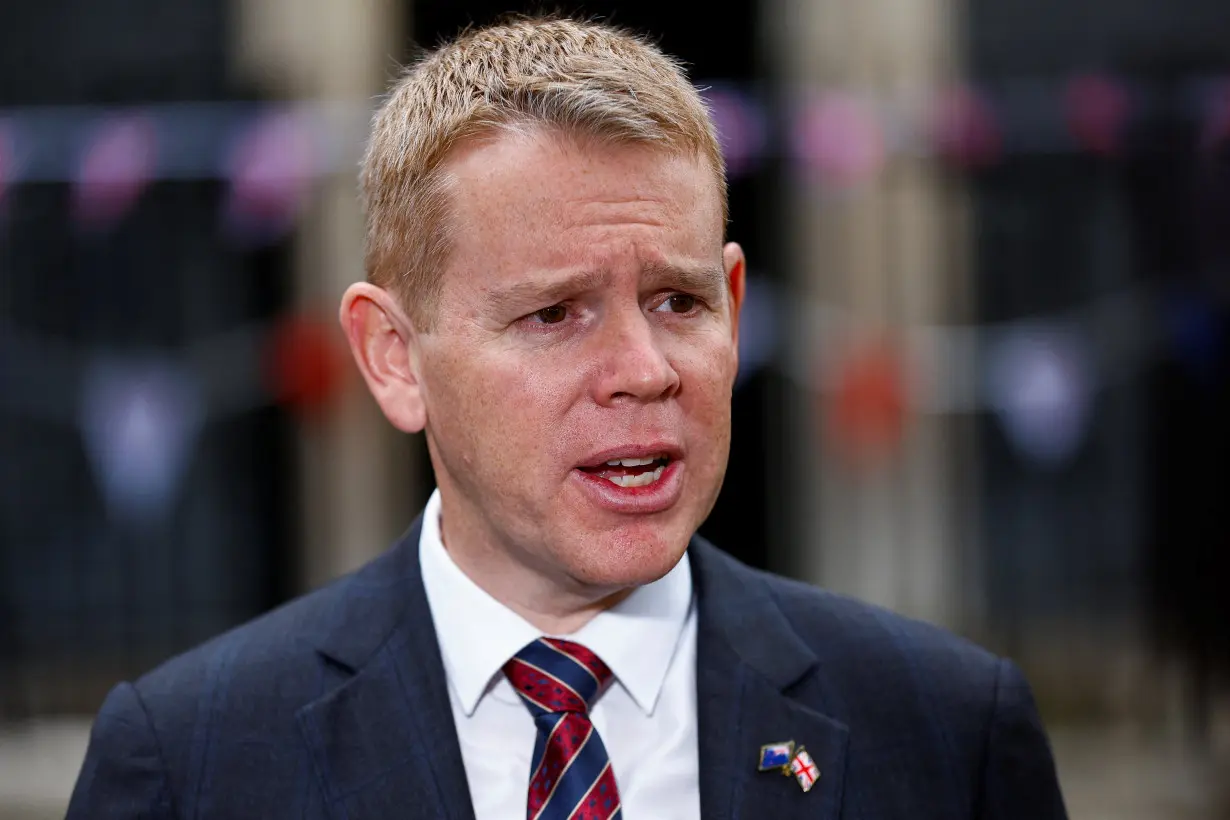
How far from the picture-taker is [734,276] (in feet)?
8.68

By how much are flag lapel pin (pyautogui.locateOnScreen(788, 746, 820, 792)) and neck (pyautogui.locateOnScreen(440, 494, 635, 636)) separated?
354 millimetres

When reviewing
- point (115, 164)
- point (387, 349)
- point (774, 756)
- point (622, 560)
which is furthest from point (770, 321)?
point (622, 560)

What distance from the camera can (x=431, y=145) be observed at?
241 cm

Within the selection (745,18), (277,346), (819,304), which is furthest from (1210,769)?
(277,346)

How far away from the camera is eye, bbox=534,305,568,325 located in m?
2.34

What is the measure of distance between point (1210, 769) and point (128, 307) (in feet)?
18.0

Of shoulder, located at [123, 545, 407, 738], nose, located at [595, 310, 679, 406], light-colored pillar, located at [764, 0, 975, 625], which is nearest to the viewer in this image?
nose, located at [595, 310, 679, 406]

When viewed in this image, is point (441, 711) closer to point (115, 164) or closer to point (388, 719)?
point (388, 719)

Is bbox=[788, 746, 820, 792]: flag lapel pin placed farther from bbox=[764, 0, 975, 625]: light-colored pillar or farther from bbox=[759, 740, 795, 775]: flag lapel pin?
bbox=[764, 0, 975, 625]: light-colored pillar

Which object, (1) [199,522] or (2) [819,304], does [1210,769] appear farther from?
(1) [199,522]

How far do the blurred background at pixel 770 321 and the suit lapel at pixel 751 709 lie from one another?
17.4 ft

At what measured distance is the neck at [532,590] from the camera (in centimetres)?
249

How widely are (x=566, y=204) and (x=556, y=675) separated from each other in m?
0.70

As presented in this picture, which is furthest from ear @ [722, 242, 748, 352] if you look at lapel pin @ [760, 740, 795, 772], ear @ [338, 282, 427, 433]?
lapel pin @ [760, 740, 795, 772]
